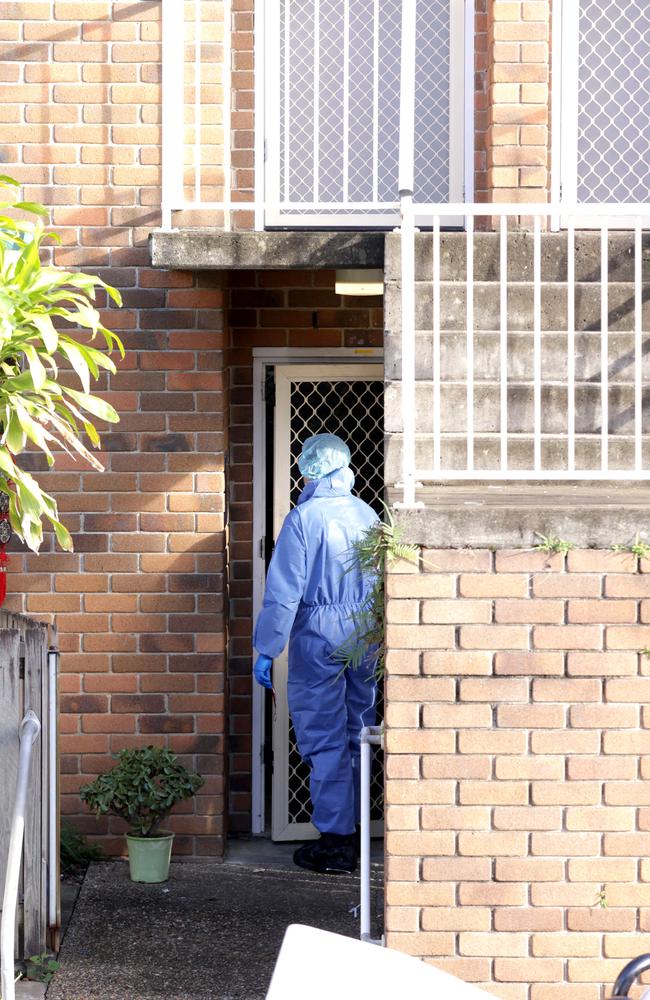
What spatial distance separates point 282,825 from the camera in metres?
6.90

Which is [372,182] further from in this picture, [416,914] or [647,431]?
[416,914]

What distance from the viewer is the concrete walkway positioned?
4.95 meters

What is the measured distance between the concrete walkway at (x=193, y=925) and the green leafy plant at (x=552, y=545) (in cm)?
210

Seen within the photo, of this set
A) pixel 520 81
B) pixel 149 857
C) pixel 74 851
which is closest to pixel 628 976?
pixel 149 857

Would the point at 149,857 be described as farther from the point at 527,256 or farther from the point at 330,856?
the point at 527,256

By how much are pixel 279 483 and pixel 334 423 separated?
438mm

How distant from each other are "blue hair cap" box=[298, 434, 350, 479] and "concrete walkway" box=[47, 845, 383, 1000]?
198cm

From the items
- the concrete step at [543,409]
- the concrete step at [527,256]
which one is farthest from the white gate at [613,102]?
the concrete step at [543,409]

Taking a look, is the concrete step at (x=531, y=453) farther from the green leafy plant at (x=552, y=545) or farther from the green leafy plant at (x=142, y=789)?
the green leafy plant at (x=142, y=789)

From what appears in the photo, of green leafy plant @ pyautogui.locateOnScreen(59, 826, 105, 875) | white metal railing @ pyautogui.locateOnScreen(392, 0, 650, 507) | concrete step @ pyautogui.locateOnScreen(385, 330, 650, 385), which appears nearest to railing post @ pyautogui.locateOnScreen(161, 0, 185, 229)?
white metal railing @ pyautogui.locateOnScreen(392, 0, 650, 507)

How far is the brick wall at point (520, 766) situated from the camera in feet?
13.5

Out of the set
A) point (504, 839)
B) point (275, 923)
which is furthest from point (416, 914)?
point (275, 923)

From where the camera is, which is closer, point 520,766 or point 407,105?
point 520,766

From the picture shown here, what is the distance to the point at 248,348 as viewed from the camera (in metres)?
6.88
